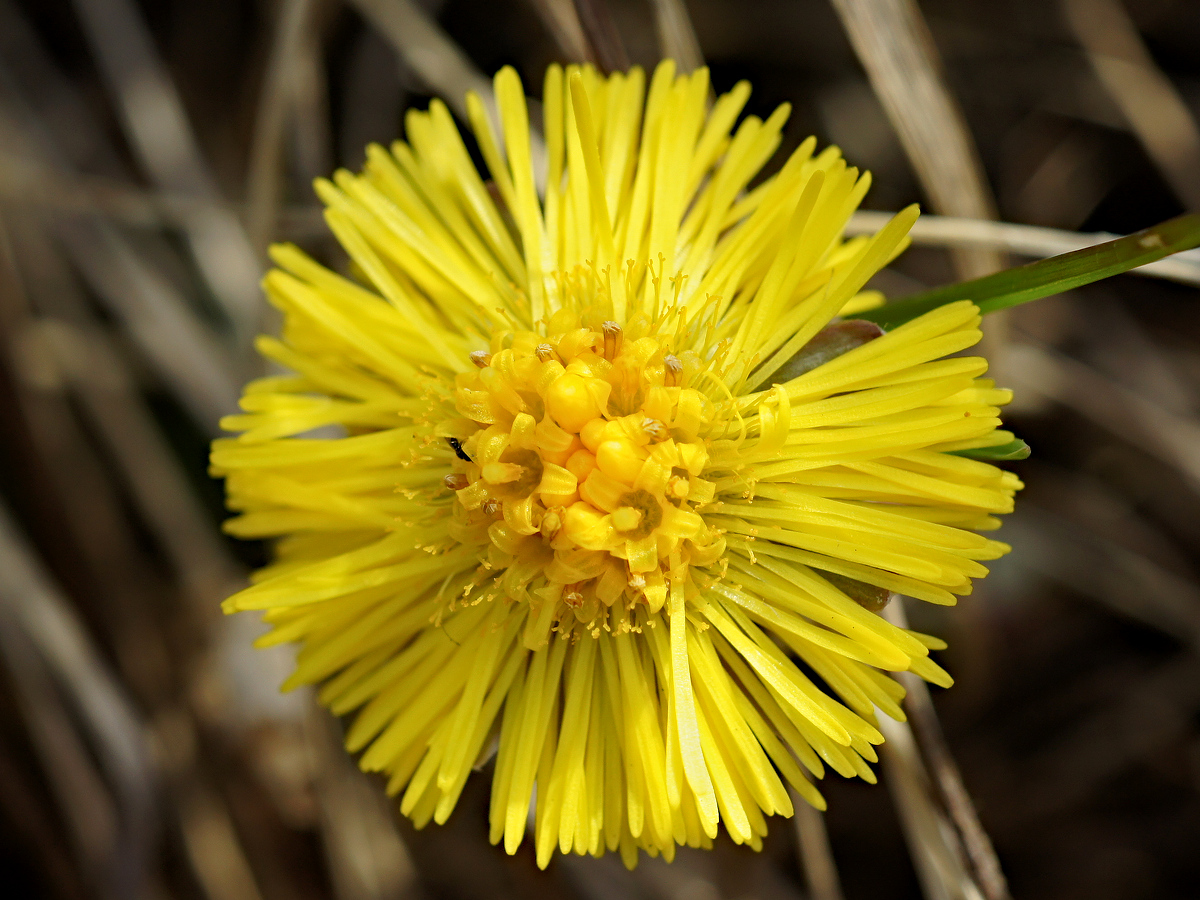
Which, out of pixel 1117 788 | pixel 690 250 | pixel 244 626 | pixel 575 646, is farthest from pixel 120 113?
pixel 1117 788

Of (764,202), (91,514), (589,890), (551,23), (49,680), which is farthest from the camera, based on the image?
(91,514)

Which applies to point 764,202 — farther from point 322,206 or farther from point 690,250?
point 322,206

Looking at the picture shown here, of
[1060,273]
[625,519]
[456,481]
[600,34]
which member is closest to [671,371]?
[625,519]

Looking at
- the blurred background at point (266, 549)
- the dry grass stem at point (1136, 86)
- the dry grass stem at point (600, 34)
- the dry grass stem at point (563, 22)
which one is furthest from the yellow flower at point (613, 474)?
the dry grass stem at point (1136, 86)

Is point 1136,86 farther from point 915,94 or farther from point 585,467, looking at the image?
point 585,467

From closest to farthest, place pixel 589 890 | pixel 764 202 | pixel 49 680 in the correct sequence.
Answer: pixel 764 202 < pixel 589 890 < pixel 49 680

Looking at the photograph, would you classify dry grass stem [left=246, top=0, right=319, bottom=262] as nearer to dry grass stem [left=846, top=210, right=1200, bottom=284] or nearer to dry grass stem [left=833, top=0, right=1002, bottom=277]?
dry grass stem [left=833, top=0, right=1002, bottom=277]

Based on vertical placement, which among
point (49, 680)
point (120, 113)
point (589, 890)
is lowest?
point (589, 890)
